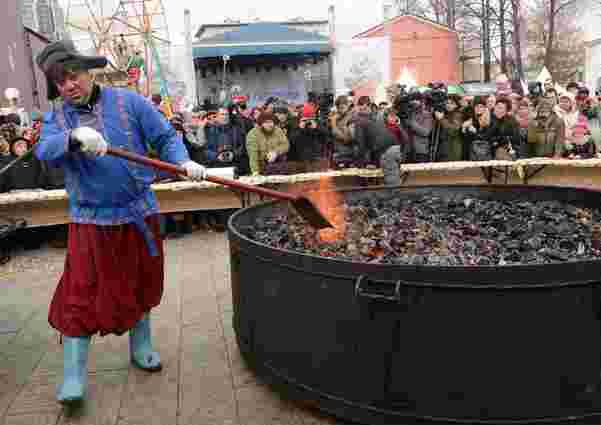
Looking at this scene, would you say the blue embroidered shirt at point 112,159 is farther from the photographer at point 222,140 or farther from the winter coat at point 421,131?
the winter coat at point 421,131

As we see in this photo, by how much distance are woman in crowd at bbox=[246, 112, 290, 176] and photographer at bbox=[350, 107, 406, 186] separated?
1147 mm

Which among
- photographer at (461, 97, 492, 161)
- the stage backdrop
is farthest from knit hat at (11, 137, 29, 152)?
the stage backdrop

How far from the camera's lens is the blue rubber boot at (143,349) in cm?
329

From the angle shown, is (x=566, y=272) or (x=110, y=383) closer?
(x=566, y=272)

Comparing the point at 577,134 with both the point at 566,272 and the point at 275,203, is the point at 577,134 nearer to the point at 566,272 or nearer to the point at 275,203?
the point at 275,203

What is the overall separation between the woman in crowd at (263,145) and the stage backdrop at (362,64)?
13.5 m

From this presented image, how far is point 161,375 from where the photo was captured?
325 centimetres

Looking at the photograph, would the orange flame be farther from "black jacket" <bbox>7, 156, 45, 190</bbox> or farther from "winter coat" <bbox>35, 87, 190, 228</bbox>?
"black jacket" <bbox>7, 156, 45, 190</bbox>

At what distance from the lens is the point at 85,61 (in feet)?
8.93

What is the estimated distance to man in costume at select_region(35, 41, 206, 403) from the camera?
279 centimetres

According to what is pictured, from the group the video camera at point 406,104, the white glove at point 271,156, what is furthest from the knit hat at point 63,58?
the video camera at point 406,104

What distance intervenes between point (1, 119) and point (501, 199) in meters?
8.34

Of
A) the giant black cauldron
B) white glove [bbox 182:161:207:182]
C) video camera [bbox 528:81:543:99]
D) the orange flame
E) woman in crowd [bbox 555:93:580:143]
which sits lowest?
the giant black cauldron

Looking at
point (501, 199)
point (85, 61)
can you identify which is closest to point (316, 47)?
point (501, 199)
